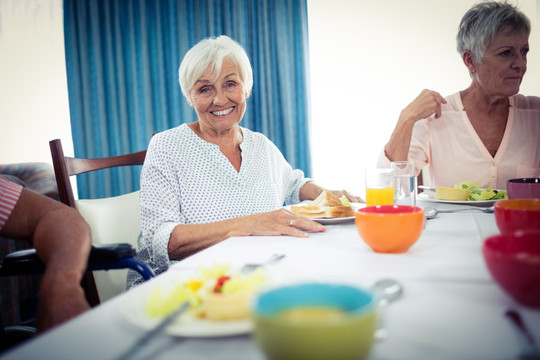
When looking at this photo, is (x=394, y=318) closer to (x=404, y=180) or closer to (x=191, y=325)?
(x=191, y=325)

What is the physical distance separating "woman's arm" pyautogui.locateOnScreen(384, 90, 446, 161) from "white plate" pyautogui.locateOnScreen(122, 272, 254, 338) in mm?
1428

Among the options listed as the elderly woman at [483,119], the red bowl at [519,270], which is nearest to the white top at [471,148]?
the elderly woman at [483,119]

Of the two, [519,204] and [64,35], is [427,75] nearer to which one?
[519,204]

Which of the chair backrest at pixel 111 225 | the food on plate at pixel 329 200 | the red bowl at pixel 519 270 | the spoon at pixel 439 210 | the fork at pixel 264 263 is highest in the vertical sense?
the red bowl at pixel 519 270

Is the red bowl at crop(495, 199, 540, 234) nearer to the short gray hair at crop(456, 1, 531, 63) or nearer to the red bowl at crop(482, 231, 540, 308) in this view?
the red bowl at crop(482, 231, 540, 308)

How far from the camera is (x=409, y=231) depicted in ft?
2.48

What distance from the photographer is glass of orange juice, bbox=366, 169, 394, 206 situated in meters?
1.15

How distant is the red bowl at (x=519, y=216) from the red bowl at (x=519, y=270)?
162 mm

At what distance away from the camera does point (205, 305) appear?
0.49 metres

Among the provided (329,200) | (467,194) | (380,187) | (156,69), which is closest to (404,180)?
(380,187)

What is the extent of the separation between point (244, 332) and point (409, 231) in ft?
1.34

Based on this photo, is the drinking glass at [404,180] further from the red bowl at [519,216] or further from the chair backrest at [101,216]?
the chair backrest at [101,216]

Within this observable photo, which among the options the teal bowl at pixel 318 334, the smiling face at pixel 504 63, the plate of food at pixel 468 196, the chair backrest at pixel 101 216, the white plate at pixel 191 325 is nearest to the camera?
the teal bowl at pixel 318 334

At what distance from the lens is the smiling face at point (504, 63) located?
5.69 feet
